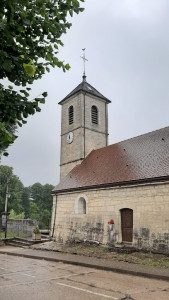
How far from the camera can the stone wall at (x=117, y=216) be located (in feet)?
40.2

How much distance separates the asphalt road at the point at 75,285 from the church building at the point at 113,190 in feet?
14.6

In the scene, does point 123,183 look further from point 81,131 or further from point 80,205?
point 81,131

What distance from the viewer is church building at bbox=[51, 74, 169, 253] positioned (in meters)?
12.6

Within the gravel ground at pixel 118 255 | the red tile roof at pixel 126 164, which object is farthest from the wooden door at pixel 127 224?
the red tile roof at pixel 126 164

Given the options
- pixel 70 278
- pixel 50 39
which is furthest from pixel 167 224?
pixel 50 39

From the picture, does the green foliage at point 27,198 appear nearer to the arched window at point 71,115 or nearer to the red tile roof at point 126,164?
the arched window at point 71,115

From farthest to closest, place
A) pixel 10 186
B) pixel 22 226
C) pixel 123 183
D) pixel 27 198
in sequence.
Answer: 1. pixel 27 198
2. pixel 10 186
3. pixel 22 226
4. pixel 123 183

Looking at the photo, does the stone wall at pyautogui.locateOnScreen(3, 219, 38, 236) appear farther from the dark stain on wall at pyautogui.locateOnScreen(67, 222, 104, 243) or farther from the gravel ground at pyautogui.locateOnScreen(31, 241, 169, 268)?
the gravel ground at pyautogui.locateOnScreen(31, 241, 169, 268)

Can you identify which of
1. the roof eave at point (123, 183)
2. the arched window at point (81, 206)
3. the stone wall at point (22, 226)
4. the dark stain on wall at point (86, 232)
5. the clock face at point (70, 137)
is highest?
the clock face at point (70, 137)

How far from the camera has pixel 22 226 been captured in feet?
76.9

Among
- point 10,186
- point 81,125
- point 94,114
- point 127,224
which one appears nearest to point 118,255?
point 127,224

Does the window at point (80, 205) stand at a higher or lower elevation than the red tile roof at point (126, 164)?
lower

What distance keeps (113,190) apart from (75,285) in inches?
322

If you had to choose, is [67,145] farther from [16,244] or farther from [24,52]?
[24,52]
